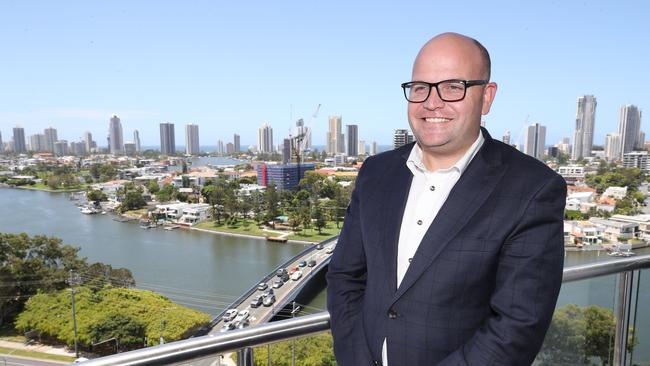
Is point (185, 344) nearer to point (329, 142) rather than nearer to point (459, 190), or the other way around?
point (459, 190)

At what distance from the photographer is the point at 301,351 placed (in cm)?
77

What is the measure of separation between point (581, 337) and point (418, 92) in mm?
809

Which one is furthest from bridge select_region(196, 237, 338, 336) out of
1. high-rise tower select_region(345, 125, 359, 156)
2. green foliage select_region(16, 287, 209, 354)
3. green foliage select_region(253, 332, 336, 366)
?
high-rise tower select_region(345, 125, 359, 156)

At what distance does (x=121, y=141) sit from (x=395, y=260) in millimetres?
61592

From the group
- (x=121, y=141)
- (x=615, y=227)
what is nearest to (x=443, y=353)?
(x=615, y=227)

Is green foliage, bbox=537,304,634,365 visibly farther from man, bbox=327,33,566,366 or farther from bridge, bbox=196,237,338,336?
bridge, bbox=196,237,338,336

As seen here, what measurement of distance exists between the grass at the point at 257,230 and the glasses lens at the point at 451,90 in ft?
41.9

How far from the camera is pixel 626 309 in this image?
890 millimetres

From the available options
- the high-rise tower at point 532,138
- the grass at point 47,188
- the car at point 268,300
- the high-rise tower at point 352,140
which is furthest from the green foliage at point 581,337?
the high-rise tower at point 352,140

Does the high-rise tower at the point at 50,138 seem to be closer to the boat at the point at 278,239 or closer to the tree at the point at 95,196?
the tree at the point at 95,196

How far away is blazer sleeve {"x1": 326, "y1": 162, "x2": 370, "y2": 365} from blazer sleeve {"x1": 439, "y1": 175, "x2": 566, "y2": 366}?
0.54 feet

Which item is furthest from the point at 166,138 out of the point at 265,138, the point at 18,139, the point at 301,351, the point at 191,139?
the point at 301,351

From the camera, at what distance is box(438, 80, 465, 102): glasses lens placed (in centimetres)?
43

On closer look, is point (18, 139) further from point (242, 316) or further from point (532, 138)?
point (242, 316)
